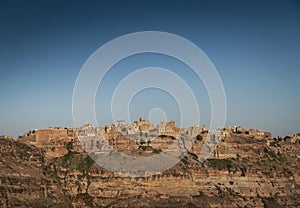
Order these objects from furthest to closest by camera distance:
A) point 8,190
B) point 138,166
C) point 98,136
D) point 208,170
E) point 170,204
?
point 98,136, point 208,170, point 138,166, point 170,204, point 8,190

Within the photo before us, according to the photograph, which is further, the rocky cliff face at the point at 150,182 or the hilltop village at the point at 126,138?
the hilltop village at the point at 126,138

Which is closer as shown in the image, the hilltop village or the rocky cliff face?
the rocky cliff face

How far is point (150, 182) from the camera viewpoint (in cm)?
6003

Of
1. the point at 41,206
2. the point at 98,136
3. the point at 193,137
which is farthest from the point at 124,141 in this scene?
the point at 41,206

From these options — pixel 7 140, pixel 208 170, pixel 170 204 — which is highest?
pixel 7 140

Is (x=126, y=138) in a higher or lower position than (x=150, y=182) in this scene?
higher

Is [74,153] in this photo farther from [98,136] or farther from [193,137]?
[193,137]

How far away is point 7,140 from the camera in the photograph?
62.8 meters

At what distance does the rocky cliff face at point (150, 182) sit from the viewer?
2205 inches

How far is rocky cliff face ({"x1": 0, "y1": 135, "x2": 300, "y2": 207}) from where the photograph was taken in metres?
56.0

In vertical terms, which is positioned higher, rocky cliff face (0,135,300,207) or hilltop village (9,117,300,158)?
hilltop village (9,117,300,158)

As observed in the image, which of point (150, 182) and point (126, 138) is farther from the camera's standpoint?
point (126, 138)

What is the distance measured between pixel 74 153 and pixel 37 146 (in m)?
6.03

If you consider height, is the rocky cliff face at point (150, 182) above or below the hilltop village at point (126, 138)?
below
